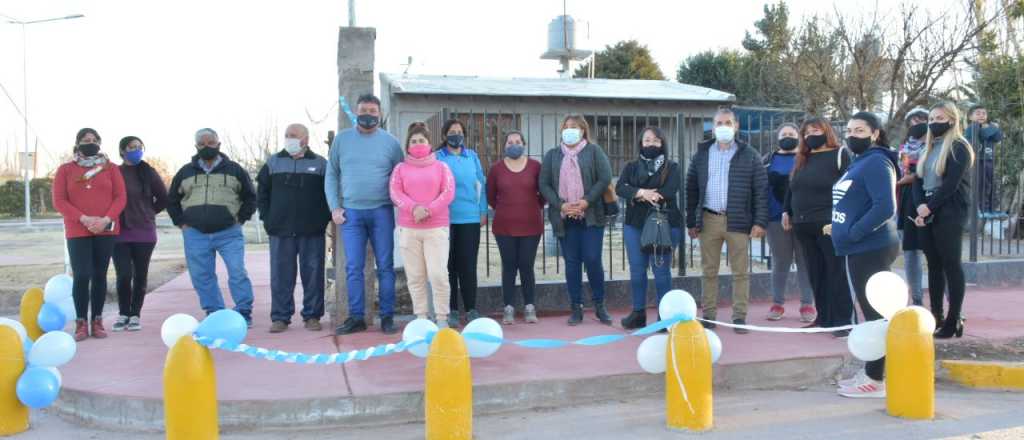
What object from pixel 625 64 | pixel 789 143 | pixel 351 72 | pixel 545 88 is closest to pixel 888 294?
pixel 789 143

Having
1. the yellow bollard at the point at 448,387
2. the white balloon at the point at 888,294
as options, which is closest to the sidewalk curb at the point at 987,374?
the white balloon at the point at 888,294

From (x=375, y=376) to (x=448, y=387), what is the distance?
3.95 ft

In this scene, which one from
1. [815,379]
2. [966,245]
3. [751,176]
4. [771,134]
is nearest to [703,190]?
[751,176]

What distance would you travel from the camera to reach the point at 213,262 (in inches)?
282

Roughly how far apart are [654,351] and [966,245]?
8069mm

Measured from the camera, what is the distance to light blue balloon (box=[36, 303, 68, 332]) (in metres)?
6.10

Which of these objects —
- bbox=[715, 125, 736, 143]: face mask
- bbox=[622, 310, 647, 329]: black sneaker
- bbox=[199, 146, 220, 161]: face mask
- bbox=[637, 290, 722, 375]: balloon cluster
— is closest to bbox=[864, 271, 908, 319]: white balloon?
bbox=[637, 290, 722, 375]: balloon cluster

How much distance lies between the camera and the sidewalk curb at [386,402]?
467cm

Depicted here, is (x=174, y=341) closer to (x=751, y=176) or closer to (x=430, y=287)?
(x=430, y=287)

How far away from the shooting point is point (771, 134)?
8.55 meters

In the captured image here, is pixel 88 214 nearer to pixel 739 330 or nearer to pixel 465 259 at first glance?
pixel 465 259

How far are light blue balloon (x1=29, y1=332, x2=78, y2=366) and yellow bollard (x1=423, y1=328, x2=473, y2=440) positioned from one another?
7.42ft

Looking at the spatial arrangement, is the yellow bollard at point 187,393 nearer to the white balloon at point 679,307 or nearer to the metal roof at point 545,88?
the white balloon at point 679,307

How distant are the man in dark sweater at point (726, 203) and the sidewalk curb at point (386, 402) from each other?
1076 mm
